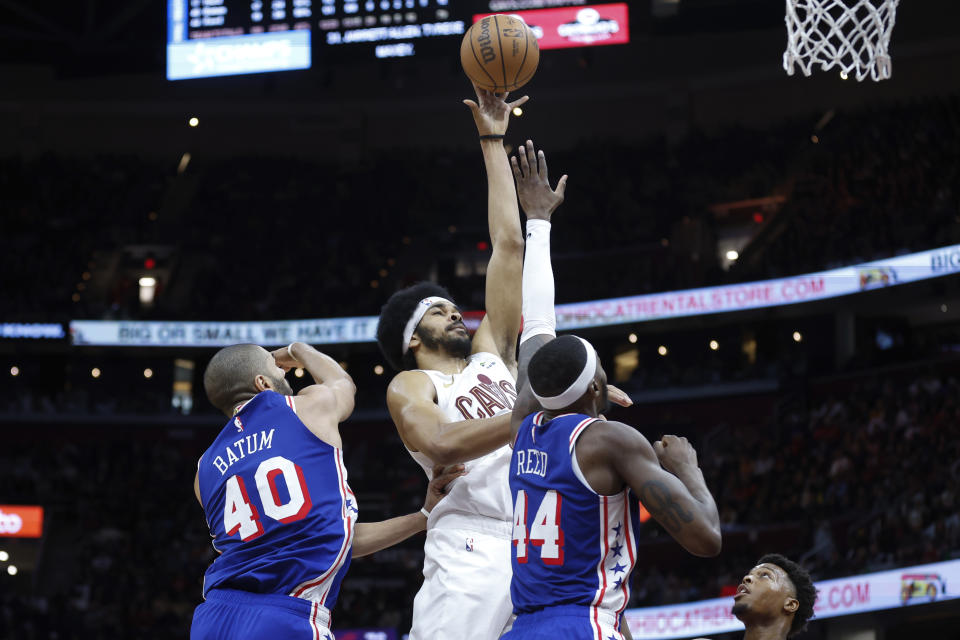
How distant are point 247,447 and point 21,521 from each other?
19.3 metres

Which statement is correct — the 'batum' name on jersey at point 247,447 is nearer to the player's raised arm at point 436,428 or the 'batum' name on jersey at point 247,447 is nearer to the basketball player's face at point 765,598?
the player's raised arm at point 436,428

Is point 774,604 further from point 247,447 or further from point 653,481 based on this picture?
point 247,447

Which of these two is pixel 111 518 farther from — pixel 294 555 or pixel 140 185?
pixel 294 555

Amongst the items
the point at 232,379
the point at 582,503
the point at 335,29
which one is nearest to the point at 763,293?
the point at 335,29

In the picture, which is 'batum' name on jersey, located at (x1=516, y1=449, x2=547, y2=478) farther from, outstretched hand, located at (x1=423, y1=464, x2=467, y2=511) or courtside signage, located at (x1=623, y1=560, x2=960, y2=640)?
courtside signage, located at (x1=623, y1=560, x2=960, y2=640)

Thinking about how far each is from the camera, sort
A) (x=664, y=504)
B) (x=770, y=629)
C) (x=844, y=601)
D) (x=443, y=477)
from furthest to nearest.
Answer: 1. (x=844, y=601)
2. (x=770, y=629)
3. (x=443, y=477)
4. (x=664, y=504)

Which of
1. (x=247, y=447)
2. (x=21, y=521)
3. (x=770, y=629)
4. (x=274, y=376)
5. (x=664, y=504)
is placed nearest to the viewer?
(x=664, y=504)

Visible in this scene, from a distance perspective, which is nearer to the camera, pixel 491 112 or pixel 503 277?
pixel 503 277

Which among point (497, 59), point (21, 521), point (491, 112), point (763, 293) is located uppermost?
point (763, 293)

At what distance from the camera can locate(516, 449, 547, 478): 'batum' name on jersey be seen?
130 inches

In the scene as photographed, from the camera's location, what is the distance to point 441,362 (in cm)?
436

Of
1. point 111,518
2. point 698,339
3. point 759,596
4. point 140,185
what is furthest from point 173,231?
point 759,596

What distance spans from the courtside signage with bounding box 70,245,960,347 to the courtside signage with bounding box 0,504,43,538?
3433mm

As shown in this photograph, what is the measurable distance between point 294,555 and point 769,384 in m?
17.5
